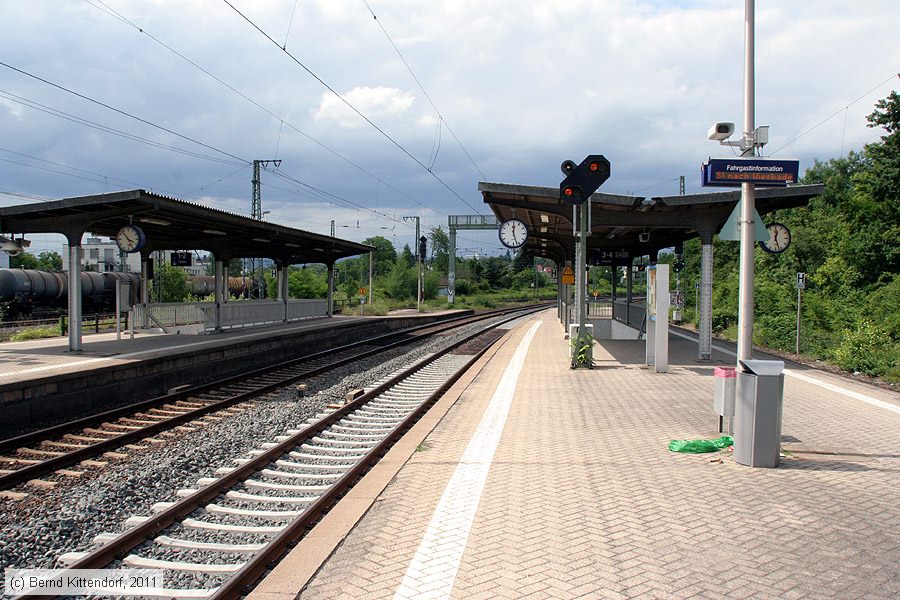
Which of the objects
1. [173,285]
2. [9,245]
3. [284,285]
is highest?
[9,245]

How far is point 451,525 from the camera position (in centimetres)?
477

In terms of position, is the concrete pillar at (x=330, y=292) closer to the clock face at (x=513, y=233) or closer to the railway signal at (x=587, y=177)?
the clock face at (x=513, y=233)

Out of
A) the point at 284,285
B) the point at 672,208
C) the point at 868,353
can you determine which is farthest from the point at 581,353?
the point at 284,285

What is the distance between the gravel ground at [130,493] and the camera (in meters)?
4.97

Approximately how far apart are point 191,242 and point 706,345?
17.0m

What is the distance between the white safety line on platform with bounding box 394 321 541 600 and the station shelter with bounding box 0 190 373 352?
1045 centimetres

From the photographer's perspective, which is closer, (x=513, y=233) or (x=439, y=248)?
(x=513, y=233)

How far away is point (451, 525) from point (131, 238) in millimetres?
14063

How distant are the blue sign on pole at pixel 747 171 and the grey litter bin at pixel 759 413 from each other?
2033 millimetres

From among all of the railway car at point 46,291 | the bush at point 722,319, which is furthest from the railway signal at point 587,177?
the railway car at point 46,291

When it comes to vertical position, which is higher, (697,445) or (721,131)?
(721,131)

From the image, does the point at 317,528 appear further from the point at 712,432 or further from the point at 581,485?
the point at 712,432

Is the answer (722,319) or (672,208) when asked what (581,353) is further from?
(722,319)

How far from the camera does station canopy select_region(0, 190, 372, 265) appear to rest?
14.7m
